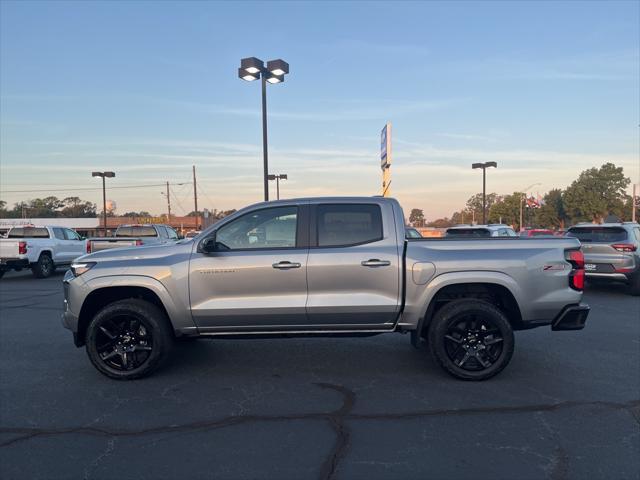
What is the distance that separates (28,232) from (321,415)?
1674cm

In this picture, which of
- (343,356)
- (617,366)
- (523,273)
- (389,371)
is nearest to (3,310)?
(343,356)

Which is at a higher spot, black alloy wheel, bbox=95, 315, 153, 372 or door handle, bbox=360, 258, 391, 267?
door handle, bbox=360, 258, 391, 267

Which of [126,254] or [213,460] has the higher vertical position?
[126,254]

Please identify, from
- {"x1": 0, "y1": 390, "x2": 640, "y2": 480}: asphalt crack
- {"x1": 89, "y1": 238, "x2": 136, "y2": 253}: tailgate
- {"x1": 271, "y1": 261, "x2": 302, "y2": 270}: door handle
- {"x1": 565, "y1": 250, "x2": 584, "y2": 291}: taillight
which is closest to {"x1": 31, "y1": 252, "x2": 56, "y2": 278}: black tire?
{"x1": 89, "y1": 238, "x2": 136, "y2": 253}: tailgate

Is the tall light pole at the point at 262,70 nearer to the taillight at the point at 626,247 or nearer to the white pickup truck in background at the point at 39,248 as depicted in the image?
the white pickup truck in background at the point at 39,248

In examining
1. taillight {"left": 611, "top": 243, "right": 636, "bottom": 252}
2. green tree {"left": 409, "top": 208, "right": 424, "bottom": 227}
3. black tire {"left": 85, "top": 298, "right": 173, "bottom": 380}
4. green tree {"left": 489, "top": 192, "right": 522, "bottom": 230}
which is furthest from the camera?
green tree {"left": 409, "top": 208, "right": 424, "bottom": 227}

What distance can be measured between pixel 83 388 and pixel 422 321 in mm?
3618

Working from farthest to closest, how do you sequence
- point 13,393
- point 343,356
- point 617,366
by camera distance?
point 343,356 → point 617,366 → point 13,393

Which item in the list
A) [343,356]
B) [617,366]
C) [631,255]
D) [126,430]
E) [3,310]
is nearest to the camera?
[126,430]

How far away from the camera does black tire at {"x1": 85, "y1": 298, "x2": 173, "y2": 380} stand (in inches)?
208

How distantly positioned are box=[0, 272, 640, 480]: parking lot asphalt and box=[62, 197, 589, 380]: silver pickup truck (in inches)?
19.6

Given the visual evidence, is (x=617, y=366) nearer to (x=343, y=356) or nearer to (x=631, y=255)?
(x=343, y=356)

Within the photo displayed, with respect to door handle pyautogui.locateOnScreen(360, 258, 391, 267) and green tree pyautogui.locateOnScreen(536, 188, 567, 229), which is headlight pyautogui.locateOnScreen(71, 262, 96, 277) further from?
green tree pyautogui.locateOnScreen(536, 188, 567, 229)

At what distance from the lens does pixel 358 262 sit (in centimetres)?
519
